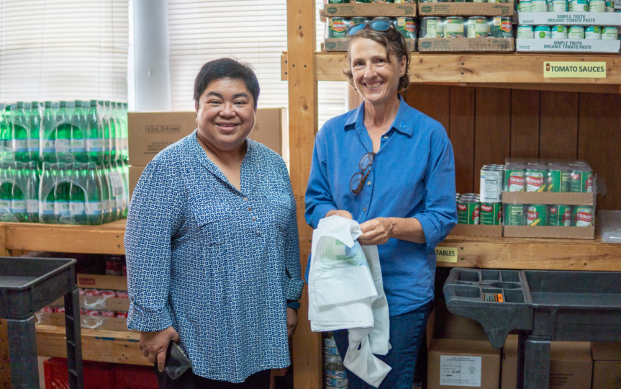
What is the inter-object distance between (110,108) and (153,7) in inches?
31.4

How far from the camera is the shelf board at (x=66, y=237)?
8.00ft

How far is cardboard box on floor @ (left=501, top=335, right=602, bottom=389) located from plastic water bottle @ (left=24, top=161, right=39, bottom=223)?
85.1 inches

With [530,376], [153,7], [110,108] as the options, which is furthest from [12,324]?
[153,7]

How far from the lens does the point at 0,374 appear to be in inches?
102

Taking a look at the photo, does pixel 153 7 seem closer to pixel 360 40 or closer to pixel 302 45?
pixel 302 45

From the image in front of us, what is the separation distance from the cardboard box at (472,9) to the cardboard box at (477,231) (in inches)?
31.6

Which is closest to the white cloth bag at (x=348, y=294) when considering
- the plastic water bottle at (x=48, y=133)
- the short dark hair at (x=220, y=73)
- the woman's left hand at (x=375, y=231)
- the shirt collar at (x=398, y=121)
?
the woman's left hand at (x=375, y=231)

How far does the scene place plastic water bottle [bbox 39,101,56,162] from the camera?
248cm

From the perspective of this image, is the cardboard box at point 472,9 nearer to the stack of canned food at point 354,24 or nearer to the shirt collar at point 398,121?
the stack of canned food at point 354,24

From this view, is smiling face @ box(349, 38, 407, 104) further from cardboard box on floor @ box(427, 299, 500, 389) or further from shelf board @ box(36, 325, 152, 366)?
shelf board @ box(36, 325, 152, 366)

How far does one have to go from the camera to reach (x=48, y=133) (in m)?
2.48

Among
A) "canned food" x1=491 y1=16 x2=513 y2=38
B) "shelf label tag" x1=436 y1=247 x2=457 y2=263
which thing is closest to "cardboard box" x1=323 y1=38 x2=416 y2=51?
"canned food" x1=491 y1=16 x2=513 y2=38

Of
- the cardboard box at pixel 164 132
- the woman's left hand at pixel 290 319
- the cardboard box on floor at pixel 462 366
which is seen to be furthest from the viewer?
the cardboard box at pixel 164 132

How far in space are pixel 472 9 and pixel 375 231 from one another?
3.16 feet
